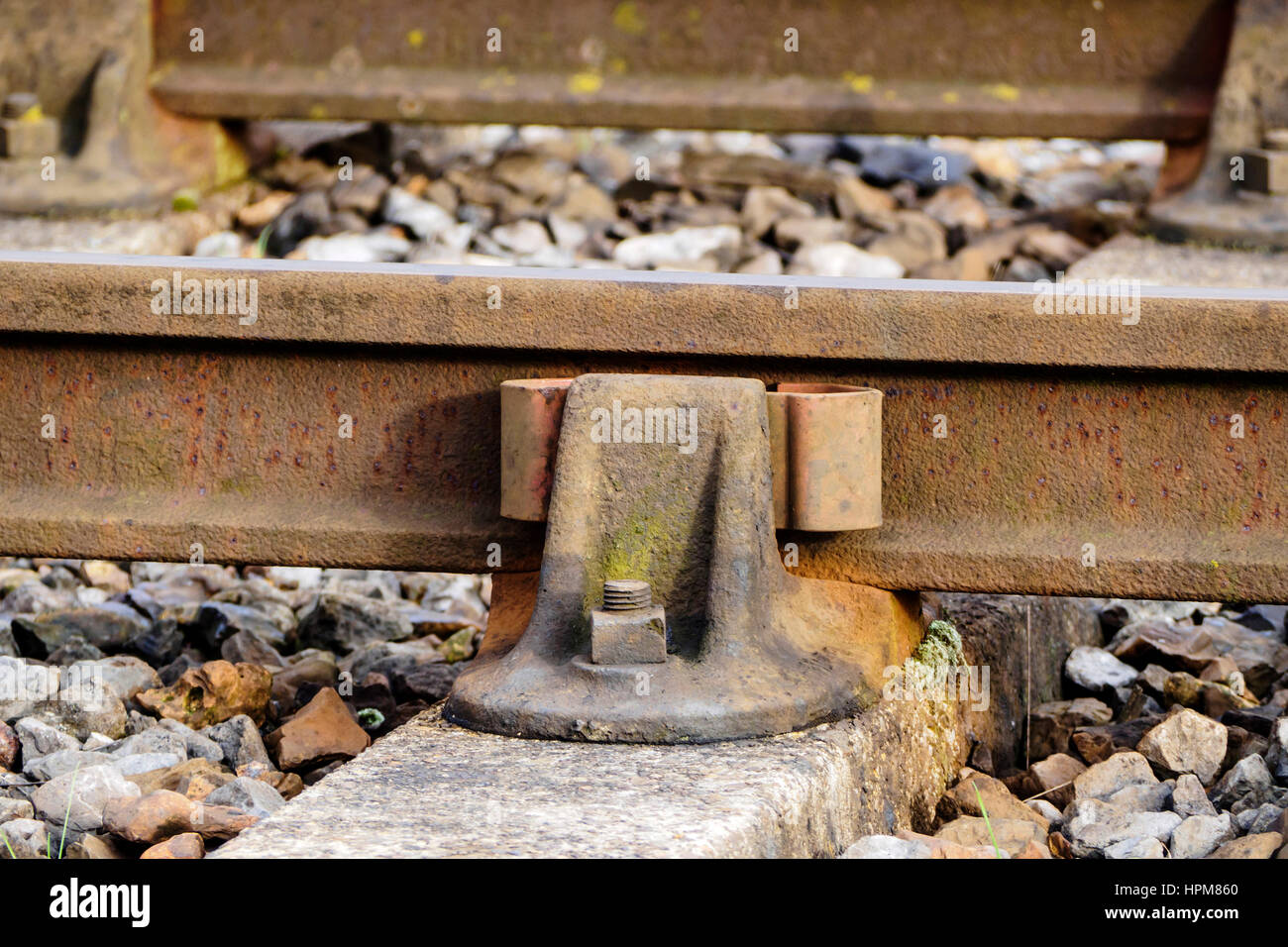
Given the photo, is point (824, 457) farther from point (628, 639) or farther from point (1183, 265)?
point (1183, 265)

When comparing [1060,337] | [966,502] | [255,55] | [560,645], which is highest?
[255,55]

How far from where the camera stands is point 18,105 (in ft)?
19.8

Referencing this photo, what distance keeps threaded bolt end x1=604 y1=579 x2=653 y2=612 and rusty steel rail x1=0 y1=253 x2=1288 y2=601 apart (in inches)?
12.7

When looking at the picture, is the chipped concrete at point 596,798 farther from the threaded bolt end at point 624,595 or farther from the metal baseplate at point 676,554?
the threaded bolt end at point 624,595

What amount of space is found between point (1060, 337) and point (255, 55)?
15.7 ft

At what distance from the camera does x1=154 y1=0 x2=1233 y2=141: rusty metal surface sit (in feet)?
19.9

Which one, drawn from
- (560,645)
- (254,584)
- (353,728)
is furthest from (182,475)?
(254,584)

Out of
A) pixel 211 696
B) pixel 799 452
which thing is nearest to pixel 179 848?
pixel 211 696

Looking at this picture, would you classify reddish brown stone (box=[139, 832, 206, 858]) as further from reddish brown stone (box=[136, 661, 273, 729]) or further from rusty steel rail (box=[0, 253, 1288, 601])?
reddish brown stone (box=[136, 661, 273, 729])

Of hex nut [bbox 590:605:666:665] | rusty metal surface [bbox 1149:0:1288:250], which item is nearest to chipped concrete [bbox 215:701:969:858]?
hex nut [bbox 590:605:666:665]

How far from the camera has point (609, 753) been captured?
2.17m

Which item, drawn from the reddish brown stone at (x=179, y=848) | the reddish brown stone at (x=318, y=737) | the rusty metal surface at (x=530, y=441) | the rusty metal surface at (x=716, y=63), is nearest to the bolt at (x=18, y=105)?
the rusty metal surface at (x=716, y=63)
